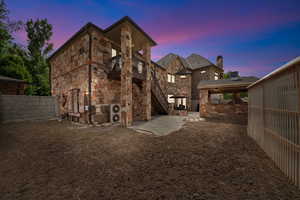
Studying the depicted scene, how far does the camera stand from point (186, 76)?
18.0 meters

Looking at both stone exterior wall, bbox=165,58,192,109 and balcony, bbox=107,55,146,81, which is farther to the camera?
stone exterior wall, bbox=165,58,192,109

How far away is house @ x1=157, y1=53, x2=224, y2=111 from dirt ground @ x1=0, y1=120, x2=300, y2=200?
13393 millimetres

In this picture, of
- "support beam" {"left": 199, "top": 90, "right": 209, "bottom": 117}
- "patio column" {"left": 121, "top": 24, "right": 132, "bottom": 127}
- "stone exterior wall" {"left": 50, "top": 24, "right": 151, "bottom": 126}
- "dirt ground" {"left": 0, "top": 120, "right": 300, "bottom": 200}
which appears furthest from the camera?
"support beam" {"left": 199, "top": 90, "right": 209, "bottom": 117}

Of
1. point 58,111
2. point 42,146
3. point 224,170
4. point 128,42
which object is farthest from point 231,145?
point 58,111

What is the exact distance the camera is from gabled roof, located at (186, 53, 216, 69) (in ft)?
61.5

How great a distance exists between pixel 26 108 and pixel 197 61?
2409 cm

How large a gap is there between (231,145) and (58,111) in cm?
1441

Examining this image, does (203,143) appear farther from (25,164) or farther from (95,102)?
(95,102)

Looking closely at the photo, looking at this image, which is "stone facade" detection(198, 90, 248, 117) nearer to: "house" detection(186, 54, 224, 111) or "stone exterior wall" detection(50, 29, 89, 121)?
"house" detection(186, 54, 224, 111)

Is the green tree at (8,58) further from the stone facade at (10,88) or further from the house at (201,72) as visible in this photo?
the house at (201,72)

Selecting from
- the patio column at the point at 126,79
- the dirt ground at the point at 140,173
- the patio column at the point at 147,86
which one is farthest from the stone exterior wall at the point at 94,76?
the dirt ground at the point at 140,173

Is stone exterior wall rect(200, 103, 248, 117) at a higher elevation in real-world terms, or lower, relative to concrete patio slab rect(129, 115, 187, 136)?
higher

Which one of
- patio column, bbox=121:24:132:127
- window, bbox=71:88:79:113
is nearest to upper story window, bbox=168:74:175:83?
patio column, bbox=121:24:132:127

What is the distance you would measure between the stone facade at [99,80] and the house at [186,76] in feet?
28.2
